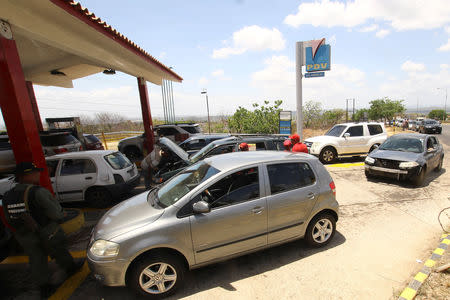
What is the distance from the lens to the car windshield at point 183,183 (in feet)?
9.71

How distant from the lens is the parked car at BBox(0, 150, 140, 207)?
534 cm

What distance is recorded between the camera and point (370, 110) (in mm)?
47125

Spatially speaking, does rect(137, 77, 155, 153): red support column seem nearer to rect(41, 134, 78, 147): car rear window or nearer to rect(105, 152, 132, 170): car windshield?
rect(41, 134, 78, 147): car rear window

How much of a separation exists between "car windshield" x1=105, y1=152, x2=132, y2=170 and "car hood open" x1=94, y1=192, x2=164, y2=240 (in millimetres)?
2751

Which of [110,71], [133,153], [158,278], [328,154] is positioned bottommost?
[328,154]

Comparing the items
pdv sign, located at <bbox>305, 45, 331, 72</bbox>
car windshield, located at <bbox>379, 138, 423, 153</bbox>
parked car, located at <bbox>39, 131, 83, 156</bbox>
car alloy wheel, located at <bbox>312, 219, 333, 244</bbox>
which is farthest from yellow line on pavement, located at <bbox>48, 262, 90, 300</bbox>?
pdv sign, located at <bbox>305, 45, 331, 72</bbox>

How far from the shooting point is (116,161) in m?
5.80

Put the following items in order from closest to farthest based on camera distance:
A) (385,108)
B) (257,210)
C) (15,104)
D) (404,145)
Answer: (257,210) < (15,104) < (404,145) < (385,108)

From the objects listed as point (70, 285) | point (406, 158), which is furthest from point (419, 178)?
point (70, 285)

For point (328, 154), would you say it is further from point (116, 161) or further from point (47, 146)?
point (47, 146)

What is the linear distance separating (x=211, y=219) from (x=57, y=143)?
8.98 metres

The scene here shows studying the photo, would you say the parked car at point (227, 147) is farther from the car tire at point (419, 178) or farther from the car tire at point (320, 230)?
the car tire at point (419, 178)

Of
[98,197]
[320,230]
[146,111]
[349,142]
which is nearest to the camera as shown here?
[320,230]

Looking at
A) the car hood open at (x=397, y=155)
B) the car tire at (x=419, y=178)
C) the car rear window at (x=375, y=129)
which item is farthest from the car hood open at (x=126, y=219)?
the car rear window at (x=375, y=129)
